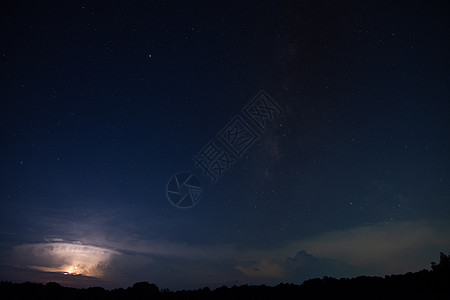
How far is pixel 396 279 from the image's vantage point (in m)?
17.4

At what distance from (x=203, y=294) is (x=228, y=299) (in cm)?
182

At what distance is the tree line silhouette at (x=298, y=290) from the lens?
15398 millimetres

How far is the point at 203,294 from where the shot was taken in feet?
60.7

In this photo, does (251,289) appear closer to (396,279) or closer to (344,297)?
(344,297)

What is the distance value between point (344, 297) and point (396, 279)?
406cm

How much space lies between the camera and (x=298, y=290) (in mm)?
17844

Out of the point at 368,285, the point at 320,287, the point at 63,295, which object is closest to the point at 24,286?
the point at 63,295

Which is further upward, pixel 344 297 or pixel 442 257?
pixel 442 257

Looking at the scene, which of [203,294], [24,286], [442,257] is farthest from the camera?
[442,257]

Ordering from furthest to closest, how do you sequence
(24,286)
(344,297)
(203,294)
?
(203,294) → (24,286) → (344,297)

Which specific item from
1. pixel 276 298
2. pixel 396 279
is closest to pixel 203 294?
pixel 276 298

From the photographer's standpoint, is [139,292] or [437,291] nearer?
[437,291]

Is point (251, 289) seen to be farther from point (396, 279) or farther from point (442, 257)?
point (442, 257)

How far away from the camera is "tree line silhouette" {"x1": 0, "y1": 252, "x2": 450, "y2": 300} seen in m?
15.4
